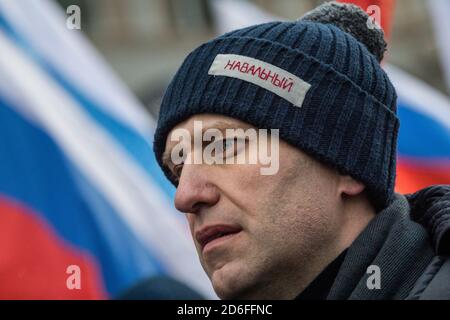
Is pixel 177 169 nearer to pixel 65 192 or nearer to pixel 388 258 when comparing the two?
pixel 388 258

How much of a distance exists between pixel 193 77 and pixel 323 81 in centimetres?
44

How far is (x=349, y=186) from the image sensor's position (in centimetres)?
307

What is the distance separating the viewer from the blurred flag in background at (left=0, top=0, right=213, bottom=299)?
5.36 meters

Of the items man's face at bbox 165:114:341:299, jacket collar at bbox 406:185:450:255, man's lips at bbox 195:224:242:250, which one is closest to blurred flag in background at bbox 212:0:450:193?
jacket collar at bbox 406:185:450:255

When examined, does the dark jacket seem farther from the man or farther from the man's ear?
the man's ear

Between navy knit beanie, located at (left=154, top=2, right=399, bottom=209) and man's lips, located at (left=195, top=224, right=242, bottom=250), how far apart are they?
34 cm

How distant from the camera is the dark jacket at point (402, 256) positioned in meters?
2.59

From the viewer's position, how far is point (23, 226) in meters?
5.41

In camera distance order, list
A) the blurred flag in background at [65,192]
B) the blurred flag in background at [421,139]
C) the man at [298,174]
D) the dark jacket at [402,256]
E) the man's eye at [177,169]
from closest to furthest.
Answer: the dark jacket at [402,256]
the man at [298,174]
the man's eye at [177,169]
the blurred flag in background at [65,192]
the blurred flag in background at [421,139]

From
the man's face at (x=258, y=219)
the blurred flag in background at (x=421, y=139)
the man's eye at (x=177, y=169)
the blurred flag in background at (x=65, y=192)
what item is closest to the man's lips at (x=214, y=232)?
the man's face at (x=258, y=219)

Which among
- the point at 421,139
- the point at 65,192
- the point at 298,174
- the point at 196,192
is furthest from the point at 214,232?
the point at 421,139

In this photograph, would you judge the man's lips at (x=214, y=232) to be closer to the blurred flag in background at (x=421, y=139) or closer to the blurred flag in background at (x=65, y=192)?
the blurred flag in background at (x=65, y=192)
